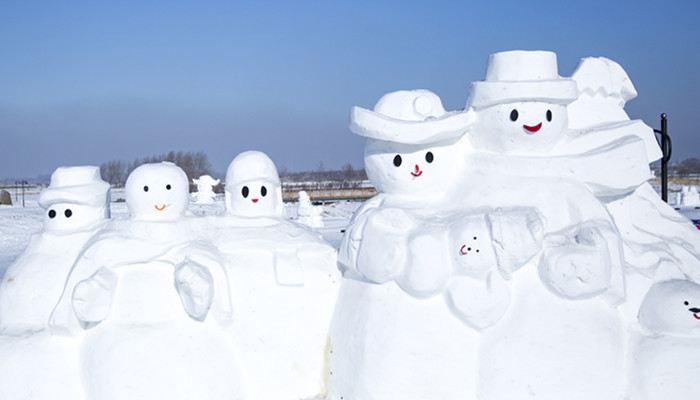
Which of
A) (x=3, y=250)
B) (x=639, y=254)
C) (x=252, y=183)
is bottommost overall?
(x=3, y=250)

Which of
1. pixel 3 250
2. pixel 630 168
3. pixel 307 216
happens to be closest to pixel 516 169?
pixel 630 168

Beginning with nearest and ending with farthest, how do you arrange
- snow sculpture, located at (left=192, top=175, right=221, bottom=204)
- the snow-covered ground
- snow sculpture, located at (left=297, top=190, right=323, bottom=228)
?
the snow-covered ground, snow sculpture, located at (left=297, top=190, right=323, bottom=228), snow sculpture, located at (left=192, top=175, right=221, bottom=204)

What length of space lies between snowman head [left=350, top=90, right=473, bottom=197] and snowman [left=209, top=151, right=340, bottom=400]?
725mm

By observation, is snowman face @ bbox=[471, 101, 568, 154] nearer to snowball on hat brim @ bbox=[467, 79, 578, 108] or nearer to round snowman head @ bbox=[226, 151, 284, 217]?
snowball on hat brim @ bbox=[467, 79, 578, 108]

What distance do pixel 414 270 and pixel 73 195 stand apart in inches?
96.6

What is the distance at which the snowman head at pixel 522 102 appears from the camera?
425 centimetres

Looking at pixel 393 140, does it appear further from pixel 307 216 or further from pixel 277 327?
pixel 307 216

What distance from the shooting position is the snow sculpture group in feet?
12.6

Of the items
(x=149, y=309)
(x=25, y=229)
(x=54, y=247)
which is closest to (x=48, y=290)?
(x=54, y=247)

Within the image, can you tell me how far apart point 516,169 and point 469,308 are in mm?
1042

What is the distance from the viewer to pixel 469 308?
151 inches

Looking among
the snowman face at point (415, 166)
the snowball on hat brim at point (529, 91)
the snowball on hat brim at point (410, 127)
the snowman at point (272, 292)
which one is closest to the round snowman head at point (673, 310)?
the snowball on hat brim at point (529, 91)

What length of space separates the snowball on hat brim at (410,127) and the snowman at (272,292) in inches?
32.9

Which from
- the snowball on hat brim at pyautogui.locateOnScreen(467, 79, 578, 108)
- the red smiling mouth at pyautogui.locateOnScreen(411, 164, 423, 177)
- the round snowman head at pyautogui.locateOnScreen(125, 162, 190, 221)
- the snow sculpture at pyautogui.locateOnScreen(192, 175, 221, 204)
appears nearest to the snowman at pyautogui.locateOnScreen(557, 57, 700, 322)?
the snowball on hat brim at pyautogui.locateOnScreen(467, 79, 578, 108)
